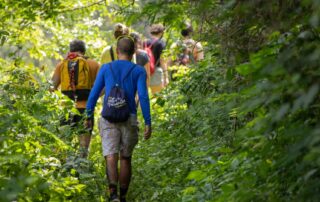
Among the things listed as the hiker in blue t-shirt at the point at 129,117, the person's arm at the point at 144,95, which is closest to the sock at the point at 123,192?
the hiker in blue t-shirt at the point at 129,117

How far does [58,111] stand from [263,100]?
4.13 metres

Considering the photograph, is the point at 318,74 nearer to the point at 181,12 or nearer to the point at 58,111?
the point at 181,12

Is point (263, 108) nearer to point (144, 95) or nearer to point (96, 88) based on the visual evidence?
point (144, 95)

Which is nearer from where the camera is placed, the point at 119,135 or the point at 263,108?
the point at 263,108

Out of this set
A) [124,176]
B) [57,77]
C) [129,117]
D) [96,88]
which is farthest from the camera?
[57,77]

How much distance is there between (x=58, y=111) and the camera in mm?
7492

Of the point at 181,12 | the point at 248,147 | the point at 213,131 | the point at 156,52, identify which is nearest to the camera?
the point at 248,147

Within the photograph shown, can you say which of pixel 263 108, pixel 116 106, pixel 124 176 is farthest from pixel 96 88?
pixel 263 108

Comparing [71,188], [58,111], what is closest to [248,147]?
[71,188]

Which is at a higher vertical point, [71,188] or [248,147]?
[248,147]

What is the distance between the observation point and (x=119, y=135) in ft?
26.3

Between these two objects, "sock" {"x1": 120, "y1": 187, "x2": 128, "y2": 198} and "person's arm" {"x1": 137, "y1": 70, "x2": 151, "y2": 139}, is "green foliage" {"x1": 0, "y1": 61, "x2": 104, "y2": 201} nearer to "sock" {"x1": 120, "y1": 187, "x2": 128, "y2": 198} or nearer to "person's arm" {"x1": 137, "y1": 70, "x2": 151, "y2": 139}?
"sock" {"x1": 120, "y1": 187, "x2": 128, "y2": 198}

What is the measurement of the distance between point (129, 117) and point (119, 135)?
0.73ft

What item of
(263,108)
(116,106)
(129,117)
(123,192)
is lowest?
(123,192)
